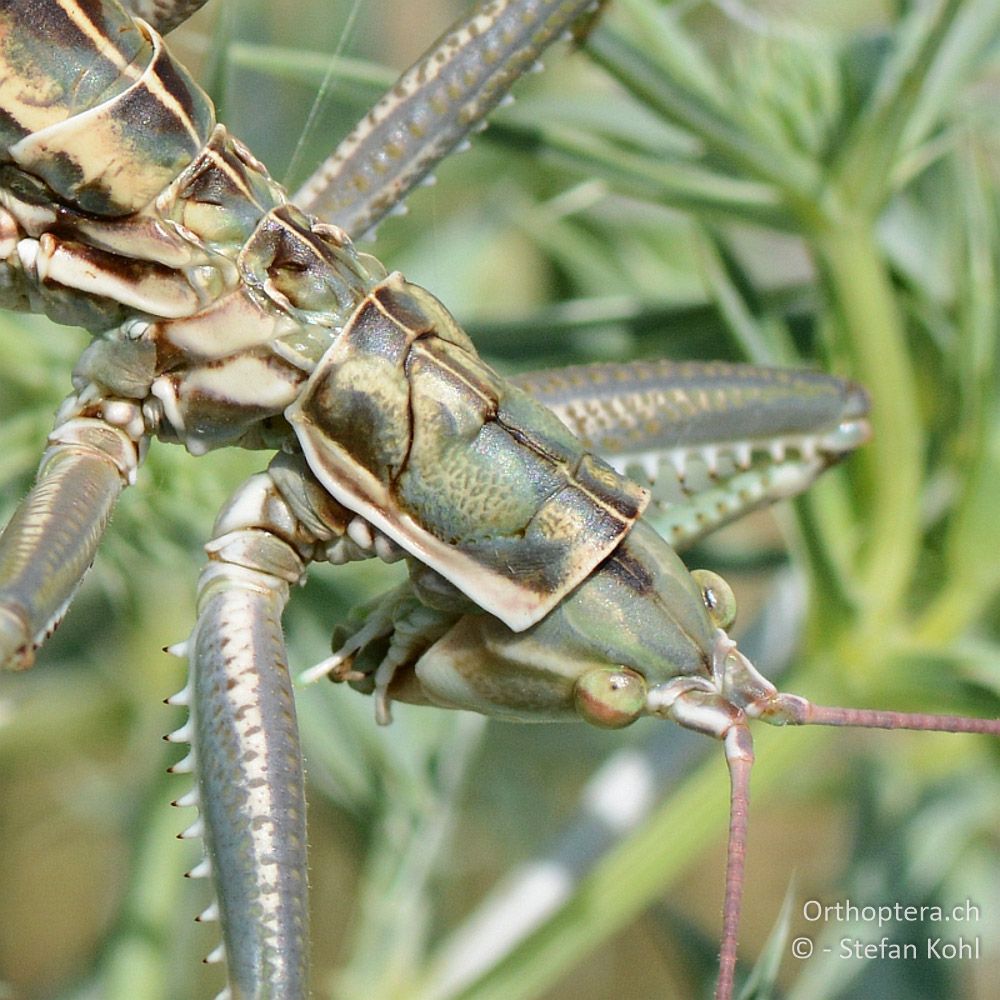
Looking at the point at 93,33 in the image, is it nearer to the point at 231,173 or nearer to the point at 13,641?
the point at 231,173

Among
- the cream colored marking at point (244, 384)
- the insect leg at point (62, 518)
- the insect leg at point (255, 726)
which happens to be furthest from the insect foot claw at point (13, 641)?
the cream colored marking at point (244, 384)

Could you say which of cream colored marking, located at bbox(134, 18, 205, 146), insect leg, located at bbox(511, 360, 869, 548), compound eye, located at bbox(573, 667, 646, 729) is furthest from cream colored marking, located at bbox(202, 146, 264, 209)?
compound eye, located at bbox(573, 667, 646, 729)

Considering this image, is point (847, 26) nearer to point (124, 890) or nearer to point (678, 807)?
point (678, 807)

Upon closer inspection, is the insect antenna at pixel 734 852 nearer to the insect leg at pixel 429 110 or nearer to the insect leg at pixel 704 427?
the insect leg at pixel 704 427

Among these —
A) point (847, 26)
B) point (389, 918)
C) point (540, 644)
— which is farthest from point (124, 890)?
point (847, 26)

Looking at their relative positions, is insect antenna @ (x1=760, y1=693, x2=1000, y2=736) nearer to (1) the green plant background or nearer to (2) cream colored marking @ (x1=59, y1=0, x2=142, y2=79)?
(1) the green plant background

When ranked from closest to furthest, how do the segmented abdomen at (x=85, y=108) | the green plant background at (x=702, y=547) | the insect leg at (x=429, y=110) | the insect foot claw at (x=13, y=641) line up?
1. the insect foot claw at (x=13, y=641)
2. the segmented abdomen at (x=85, y=108)
3. the insect leg at (x=429, y=110)
4. the green plant background at (x=702, y=547)

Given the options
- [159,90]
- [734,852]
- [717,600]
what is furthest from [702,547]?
[159,90]
